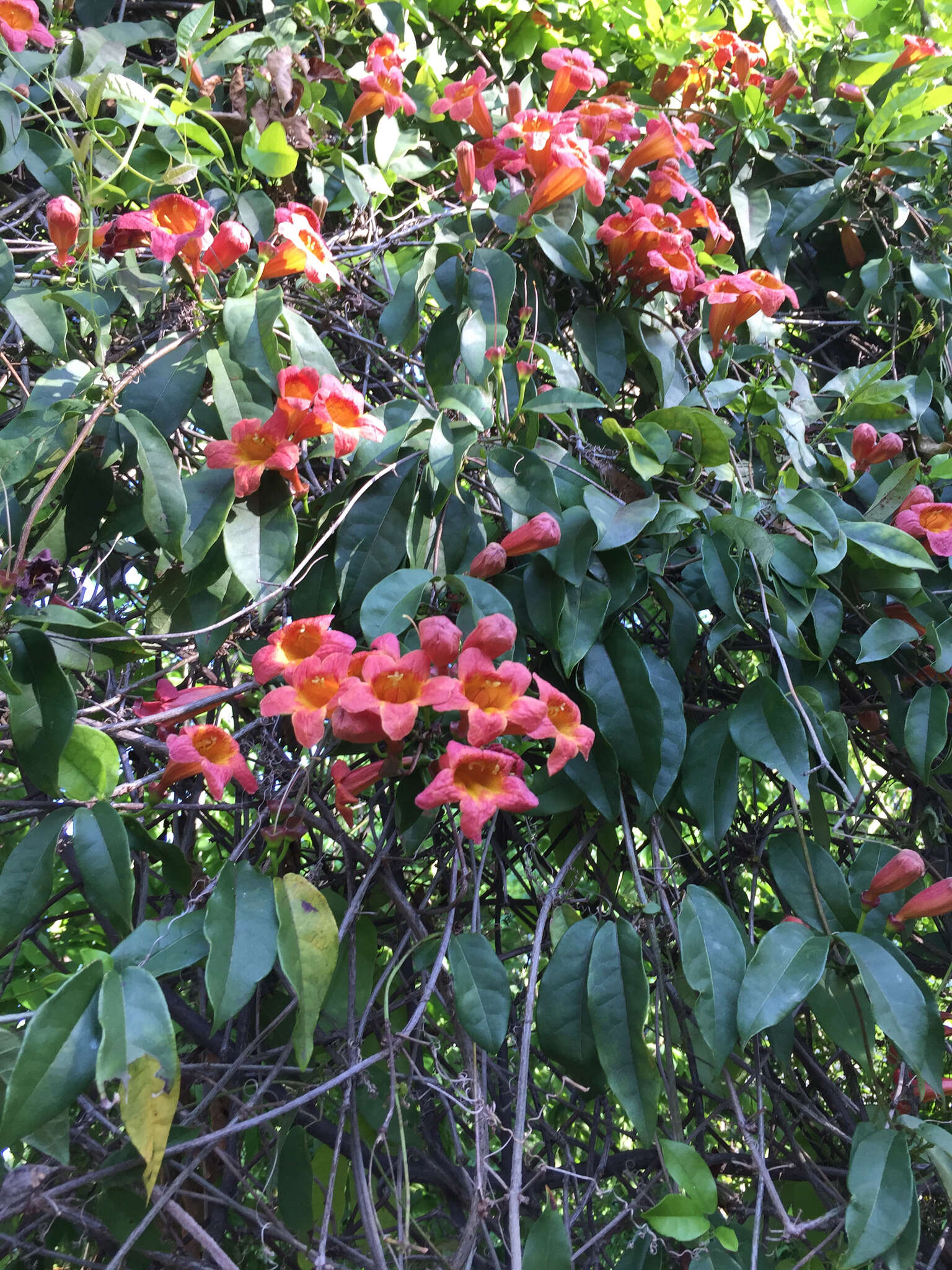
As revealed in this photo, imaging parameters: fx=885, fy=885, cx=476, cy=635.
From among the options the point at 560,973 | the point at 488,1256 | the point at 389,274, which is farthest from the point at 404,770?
the point at 389,274

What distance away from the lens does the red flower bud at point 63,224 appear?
4.22 feet

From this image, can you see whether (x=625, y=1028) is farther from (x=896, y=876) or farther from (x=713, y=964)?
(x=896, y=876)

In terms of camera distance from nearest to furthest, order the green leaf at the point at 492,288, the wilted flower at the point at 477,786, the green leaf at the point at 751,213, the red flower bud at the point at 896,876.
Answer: the wilted flower at the point at 477,786, the red flower bud at the point at 896,876, the green leaf at the point at 492,288, the green leaf at the point at 751,213

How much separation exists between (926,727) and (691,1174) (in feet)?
2.26

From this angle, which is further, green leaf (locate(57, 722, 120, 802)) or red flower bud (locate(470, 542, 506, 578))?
red flower bud (locate(470, 542, 506, 578))

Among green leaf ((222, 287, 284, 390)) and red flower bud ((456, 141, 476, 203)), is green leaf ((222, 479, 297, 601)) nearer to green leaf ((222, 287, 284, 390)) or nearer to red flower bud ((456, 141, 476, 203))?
green leaf ((222, 287, 284, 390))

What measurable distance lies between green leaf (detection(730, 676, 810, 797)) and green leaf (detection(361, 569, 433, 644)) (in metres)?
0.46

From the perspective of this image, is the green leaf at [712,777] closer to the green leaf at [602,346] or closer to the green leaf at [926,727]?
the green leaf at [926,727]

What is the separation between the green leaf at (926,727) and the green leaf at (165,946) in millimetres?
993

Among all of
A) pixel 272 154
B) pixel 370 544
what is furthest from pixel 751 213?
pixel 370 544

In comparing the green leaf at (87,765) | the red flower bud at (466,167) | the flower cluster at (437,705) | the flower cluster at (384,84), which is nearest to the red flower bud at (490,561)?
the flower cluster at (437,705)

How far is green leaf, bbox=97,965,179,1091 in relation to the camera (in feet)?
2.61

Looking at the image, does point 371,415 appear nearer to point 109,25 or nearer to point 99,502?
point 99,502

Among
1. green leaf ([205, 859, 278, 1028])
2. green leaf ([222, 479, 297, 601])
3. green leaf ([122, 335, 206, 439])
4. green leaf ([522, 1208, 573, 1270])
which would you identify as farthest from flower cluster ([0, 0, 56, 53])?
green leaf ([522, 1208, 573, 1270])
